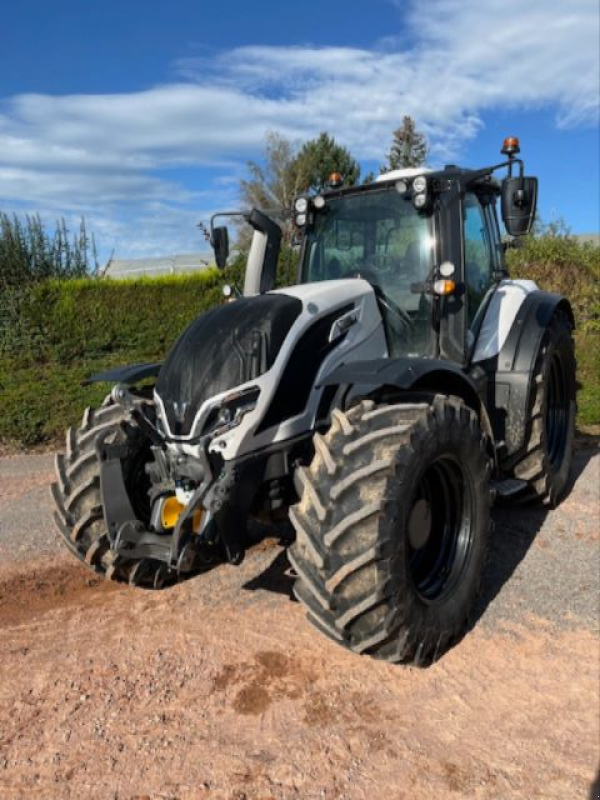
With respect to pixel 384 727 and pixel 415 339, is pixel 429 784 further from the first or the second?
pixel 415 339

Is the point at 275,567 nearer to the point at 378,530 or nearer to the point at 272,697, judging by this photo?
the point at 272,697

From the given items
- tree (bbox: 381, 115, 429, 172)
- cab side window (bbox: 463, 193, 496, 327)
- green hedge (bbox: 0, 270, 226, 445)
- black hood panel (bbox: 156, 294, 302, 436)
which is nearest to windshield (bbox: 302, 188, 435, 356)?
cab side window (bbox: 463, 193, 496, 327)

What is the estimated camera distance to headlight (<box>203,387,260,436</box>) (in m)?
3.25

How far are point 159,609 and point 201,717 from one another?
1080mm

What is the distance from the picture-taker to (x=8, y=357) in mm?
11570

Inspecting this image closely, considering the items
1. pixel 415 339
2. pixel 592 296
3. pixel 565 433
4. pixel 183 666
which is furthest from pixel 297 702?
pixel 592 296

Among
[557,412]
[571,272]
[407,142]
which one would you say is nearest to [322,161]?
[407,142]

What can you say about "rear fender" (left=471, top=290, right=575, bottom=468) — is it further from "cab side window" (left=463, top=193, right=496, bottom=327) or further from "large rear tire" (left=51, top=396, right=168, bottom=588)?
"large rear tire" (left=51, top=396, right=168, bottom=588)

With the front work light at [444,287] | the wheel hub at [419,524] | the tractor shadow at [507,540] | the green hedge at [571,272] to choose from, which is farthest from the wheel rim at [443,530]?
the green hedge at [571,272]

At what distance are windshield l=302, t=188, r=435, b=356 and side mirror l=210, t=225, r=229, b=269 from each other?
71 cm

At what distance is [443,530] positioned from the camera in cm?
379

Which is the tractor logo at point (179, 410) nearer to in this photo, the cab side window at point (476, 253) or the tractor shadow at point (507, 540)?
the tractor shadow at point (507, 540)

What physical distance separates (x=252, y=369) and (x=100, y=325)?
9.41 meters

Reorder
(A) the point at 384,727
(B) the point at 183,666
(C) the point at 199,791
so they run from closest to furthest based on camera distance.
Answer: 1. (C) the point at 199,791
2. (A) the point at 384,727
3. (B) the point at 183,666
